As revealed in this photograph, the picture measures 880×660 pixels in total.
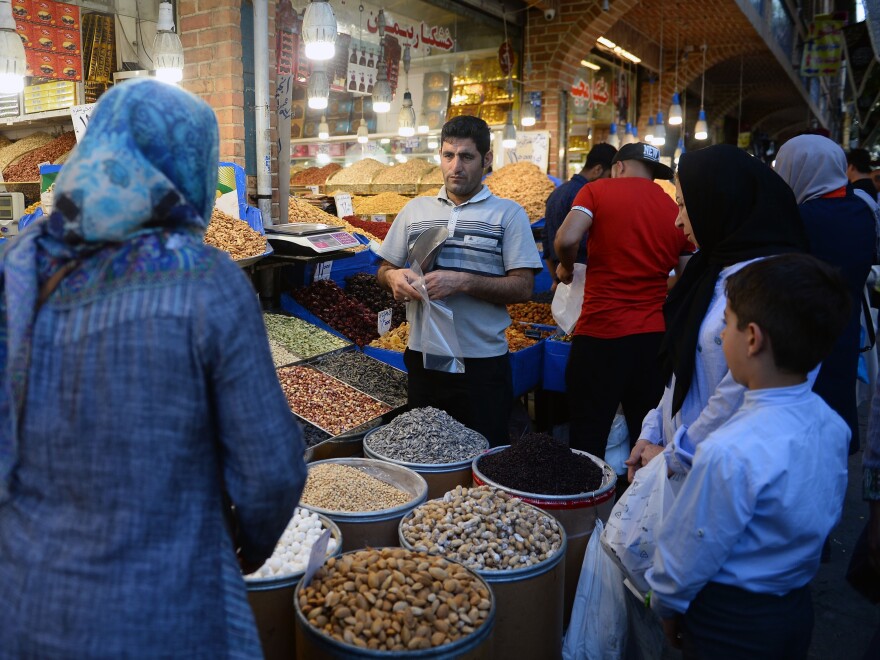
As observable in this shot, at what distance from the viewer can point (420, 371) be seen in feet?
11.3

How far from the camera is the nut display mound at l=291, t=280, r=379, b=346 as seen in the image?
4645mm

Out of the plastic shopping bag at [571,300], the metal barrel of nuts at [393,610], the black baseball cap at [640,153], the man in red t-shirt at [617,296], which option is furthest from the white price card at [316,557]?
the black baseball cap at [640,153]

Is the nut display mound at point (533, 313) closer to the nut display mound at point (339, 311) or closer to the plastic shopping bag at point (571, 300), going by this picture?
the plastic shopping bag at point (571, 300)

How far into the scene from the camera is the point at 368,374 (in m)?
4.05

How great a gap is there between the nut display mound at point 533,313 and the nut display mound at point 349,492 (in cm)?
285

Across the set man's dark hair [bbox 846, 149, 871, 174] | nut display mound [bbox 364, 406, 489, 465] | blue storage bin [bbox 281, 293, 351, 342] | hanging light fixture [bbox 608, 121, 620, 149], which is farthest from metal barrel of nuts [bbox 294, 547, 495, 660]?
hanging light fixture [bbox 608, 121, 620, 149]

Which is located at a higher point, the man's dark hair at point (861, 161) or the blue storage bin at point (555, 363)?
the man's dark hair at point (861, 161)

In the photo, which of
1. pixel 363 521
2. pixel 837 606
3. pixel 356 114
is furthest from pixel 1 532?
pixel 356 114

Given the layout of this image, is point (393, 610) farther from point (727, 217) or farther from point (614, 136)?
point (614, 136)

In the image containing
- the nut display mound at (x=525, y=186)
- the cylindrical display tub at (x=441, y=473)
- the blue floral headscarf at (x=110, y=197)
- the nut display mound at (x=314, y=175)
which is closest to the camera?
the blue floral headscarf at (x=110, y=197)

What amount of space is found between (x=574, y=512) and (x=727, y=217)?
1195 millimetres

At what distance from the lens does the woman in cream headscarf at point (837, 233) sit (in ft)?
10.6

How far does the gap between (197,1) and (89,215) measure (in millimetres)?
4312

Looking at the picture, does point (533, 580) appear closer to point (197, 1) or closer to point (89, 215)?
point (89, 215)
